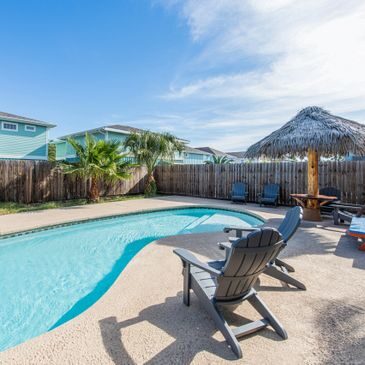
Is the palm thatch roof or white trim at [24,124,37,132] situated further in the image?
white trim at [24,124,37,132]

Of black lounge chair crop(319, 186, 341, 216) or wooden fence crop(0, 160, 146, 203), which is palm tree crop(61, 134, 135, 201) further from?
black lounge chair crop(319, 186, 341, 216)

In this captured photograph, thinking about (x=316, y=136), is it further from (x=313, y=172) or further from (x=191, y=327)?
(x=191, y=327)

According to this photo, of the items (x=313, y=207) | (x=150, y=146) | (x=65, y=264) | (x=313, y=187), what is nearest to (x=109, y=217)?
(x=65, y=264)

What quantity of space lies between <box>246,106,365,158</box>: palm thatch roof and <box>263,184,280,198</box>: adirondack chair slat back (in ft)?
8.60

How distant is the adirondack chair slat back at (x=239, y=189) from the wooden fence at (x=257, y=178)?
53cm

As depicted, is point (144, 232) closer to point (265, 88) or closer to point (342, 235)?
point (342, 235)

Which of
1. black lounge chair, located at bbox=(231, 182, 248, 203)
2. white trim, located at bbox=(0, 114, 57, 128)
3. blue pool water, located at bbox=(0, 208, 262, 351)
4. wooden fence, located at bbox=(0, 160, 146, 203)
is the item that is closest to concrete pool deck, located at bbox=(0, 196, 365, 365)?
blue pool water, located at bbox=(0, 208, 262, 351)

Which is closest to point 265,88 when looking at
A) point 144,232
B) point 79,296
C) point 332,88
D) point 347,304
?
point 332,88

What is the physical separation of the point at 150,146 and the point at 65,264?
340 inches

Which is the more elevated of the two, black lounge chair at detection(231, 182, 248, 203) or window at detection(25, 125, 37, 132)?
window at detection(25, 125, 37, 132)

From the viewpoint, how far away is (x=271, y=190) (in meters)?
9.86

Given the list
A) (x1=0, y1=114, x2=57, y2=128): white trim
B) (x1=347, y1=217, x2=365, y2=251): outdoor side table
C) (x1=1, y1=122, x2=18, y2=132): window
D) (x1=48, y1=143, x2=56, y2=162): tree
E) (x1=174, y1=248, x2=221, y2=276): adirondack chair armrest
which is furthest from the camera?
(x1=48, y1=143, x2=56, y2=162): tree

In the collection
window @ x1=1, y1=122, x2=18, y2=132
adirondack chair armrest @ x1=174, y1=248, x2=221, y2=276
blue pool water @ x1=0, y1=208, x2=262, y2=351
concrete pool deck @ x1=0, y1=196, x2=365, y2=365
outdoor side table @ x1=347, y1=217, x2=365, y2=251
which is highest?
window @ x1=1, y1=122, x2=18, y2=132

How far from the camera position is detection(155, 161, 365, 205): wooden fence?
8.50 meters
